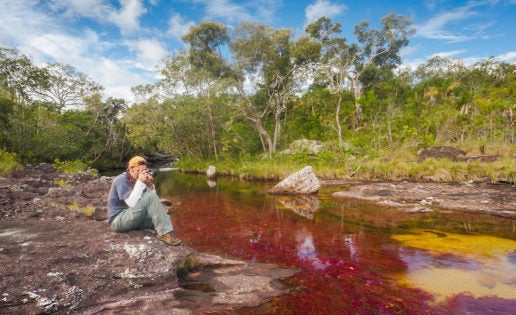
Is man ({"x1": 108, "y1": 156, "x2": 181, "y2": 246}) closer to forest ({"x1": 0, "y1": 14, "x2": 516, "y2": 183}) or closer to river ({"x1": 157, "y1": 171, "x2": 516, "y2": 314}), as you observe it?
river ({"x1": 157, "y1": 171, "x2": 516, "y2": 314})

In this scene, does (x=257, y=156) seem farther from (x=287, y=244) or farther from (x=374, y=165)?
(x=287, y=244)

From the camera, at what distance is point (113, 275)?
12.6ft

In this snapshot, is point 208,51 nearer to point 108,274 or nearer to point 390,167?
point 390,167

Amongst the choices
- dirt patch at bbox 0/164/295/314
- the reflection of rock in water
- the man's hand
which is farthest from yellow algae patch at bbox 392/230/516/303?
the man's hand

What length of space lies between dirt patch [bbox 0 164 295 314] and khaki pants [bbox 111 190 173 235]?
0.50 feet

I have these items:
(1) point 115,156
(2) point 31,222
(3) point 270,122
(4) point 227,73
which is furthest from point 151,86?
(2) point 31,222

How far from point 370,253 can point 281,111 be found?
24.4 meters

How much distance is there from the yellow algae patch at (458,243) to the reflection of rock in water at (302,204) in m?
3.22

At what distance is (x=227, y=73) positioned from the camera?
993 inches

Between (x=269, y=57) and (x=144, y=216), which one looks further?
(x=269, y=57)

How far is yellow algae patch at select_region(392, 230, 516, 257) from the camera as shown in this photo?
19.0 feet

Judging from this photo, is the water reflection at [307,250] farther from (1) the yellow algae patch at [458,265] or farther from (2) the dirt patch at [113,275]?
(1) the yellow algae patch at [458,265]

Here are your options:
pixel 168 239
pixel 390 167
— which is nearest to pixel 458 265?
pixel 168 239

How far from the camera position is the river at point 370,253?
3854mm
